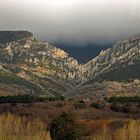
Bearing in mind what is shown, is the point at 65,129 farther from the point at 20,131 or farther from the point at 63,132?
the point at 20,131

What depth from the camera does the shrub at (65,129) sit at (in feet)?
471

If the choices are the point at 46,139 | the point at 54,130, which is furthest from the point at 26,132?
the point at 46,139

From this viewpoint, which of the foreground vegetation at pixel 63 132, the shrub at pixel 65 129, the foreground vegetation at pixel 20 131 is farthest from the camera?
the shrub at pixel 65 129

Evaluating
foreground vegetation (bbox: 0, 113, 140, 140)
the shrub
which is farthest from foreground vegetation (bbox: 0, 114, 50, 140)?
the shrub

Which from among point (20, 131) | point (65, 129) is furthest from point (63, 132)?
point (20, 131)

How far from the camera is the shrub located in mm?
143500

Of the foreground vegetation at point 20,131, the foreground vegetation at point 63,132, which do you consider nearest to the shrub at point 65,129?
the foreground vegetation at point 63,132

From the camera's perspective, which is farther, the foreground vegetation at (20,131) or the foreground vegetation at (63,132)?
the foreground vegetation at (63,132)

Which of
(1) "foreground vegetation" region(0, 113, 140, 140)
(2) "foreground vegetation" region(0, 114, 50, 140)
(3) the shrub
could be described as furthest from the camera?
(3) the shrub

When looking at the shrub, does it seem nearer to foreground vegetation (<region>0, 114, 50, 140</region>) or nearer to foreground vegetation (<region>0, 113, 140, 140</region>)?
foreground vegetation (<region>0, 113, 140, 140</region>)

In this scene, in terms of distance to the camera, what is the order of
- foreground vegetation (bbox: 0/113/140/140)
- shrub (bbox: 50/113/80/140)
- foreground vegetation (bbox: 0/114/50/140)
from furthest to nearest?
shrub (bbox: 50/113/80/140)
foreground vegetation (bbox: 0/113/140/140)
foreground vegetation (bbox: 0/114/50/140)

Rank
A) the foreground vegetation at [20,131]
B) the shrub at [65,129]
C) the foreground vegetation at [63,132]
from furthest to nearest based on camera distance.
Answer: the shrub at [65,129], the foreground vegetation at [63,132], the foreground vegetation at [20,131]

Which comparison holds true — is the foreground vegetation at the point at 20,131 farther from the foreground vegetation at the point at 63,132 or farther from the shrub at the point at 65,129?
the shrub at the point at 65,129

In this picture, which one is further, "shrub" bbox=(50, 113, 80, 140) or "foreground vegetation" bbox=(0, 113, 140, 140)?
"shrub" bbox=(50, 113, 80, 140)
